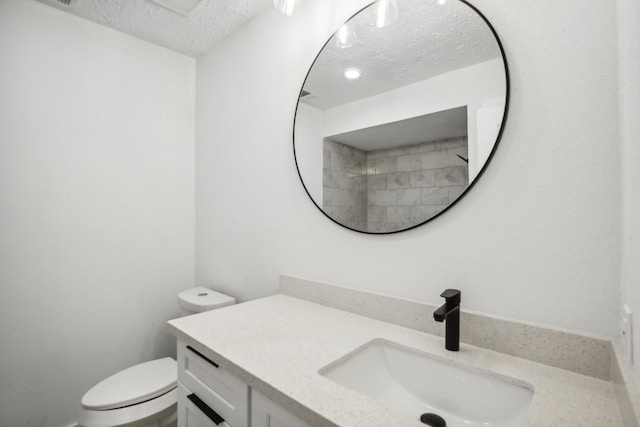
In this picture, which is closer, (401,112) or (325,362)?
(325,362)

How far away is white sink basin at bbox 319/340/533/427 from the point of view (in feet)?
2.34

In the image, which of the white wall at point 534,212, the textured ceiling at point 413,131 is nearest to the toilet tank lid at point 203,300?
the white wall at point 534,212

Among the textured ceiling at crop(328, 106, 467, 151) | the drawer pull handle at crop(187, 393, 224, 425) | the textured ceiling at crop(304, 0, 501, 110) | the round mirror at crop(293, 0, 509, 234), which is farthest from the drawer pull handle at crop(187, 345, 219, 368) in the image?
the textured ceiling at crop(304, 0, 501, 110)

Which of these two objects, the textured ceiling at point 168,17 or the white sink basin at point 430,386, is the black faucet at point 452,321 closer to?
the white sink basin at point 430,386

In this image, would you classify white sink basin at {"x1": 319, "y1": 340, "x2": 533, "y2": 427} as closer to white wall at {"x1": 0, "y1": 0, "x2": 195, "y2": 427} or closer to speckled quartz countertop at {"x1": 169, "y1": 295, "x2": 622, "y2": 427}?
speckled quartz countertop at {"x1": 169, "y1": 295, "x2": 622, "y2": 427}

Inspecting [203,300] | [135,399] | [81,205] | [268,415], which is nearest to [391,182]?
[268,415]

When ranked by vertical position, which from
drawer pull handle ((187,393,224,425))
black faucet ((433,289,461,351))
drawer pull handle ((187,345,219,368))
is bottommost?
drawer pull handle ((187,393,224,425))

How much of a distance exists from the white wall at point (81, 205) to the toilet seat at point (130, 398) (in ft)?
1.36

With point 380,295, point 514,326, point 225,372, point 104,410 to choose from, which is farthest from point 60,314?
point 514,326

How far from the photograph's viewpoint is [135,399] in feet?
4.30

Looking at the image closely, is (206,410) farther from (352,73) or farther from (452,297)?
(352,73)

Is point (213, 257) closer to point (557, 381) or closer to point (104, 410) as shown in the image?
point (104, 410)

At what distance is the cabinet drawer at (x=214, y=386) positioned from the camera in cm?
79

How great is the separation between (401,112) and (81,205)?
70.2 inches
